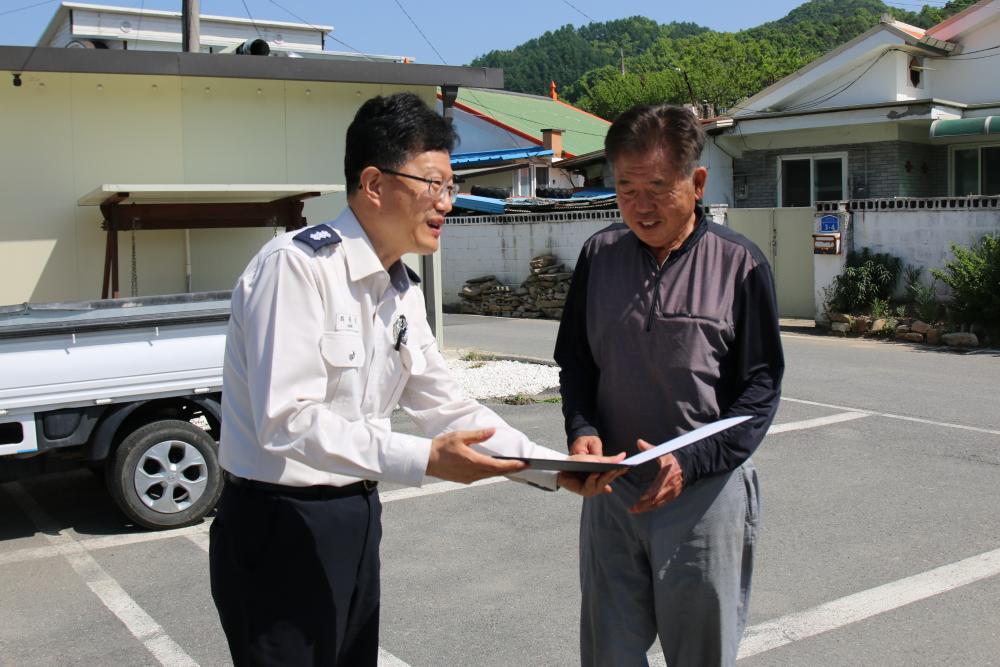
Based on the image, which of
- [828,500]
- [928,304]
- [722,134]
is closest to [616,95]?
[722,134]

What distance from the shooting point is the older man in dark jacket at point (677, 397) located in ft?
8.27

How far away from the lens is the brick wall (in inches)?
757

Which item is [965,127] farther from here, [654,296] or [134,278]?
[654,296]

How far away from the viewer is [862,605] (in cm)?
413

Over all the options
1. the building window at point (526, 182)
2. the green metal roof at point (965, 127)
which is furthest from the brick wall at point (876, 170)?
the building window at point (526, 182)

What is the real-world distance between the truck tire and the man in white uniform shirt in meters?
3.29

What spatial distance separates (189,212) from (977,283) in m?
11.0

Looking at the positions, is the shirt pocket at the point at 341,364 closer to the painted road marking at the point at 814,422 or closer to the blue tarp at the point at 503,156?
the painted road marking at the point at 814,422

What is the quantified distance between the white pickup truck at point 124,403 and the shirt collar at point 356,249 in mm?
3397

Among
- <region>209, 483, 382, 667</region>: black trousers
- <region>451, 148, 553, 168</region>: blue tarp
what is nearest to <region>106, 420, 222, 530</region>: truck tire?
<region>209, 483, 382, 667</region>: black trousers

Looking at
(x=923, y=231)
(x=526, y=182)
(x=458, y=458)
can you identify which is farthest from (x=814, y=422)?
(x=526, y=182)

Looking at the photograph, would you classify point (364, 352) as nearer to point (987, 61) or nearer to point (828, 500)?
point (828, 500)

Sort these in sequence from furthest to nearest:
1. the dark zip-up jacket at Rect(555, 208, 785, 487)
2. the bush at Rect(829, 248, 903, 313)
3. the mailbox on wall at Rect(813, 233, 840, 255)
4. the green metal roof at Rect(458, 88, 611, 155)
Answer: the green metal roof at Rect(458, 88, 611, 155) → the mailbox on wall at Rect(813, 233, 840, 255) → the bush at Rect(829, 248, 903, 313) → the dark zip-up jacket at Rect(555, 208, 785, 487)

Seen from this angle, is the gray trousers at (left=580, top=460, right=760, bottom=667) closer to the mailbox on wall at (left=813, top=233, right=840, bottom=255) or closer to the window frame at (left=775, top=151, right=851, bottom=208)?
the mailbox on wall at (left=813, top=233, right=840, bottom=255)
